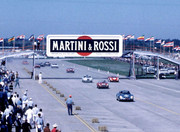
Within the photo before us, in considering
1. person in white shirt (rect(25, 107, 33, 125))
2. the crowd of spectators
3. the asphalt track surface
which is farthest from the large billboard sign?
person in white shirt (rect(25, 107, 33, 125))

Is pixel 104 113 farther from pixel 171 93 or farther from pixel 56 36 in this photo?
pixel 56 36

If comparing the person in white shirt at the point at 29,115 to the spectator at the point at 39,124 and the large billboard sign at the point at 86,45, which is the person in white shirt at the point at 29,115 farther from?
the large billboard sign at the point at 86,45

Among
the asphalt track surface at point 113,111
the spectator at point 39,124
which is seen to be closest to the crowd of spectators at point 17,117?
the spectator at point 39,124

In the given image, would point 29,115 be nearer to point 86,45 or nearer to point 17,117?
point 17,117

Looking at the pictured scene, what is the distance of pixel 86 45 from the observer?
64812 millimetres

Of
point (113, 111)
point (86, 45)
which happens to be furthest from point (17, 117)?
point (86, 45)

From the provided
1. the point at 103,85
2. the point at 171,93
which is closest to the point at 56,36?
the point at 103,85

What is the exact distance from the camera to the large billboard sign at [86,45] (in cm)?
6331

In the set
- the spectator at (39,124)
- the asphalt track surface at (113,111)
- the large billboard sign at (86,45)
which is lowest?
the asphalt track surface at (113,111)

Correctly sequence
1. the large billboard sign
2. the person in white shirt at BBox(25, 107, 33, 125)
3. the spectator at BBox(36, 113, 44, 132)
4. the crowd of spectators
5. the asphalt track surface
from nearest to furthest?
the crowd of spectators
the spectator at BBox(36, 113, 44, 132)
the person in white shirt at BBox(25, 107, 33, 125)
the asphalt track surface
the large billboard sign

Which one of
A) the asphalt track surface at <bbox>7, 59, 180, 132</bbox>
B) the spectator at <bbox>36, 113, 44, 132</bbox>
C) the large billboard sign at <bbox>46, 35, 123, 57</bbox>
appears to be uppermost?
the large billboard sign at <bbox>46, 35, 123, 57</bbox>

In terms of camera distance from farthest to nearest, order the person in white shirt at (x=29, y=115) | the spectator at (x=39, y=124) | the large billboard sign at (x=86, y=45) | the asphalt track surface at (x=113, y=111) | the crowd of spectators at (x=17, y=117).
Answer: the large billboard sign at (x=86, y=45), the asphalt track surface at (x=113, y=111), the person in white shirt at (x=29, y=115), the spectator at (x=39, y=124), the crowd of spectators at (x=17, y=117)

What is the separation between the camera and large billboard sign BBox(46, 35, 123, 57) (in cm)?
6331

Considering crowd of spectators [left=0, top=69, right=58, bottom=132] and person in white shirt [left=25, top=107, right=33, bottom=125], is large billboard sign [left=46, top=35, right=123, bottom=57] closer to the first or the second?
crowd of spectators [left=0, top=69, right=58, bottom=132]
